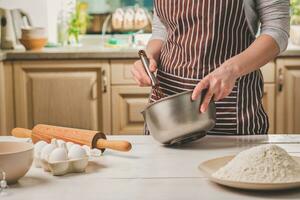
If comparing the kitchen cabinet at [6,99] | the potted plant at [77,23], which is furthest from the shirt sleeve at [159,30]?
the potted plant at [77,23]

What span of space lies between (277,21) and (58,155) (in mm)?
783

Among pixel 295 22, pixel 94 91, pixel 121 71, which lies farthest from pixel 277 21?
pixel 295 22

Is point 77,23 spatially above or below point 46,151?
above

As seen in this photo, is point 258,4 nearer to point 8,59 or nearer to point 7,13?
point 8,59

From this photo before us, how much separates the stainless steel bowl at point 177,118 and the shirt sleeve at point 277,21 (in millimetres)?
348

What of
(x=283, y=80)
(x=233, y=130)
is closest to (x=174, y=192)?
(x=233, y=130)

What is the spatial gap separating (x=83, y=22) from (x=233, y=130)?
2.21m

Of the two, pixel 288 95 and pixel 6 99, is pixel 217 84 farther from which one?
pixel 6 99

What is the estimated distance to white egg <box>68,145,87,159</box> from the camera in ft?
4.29

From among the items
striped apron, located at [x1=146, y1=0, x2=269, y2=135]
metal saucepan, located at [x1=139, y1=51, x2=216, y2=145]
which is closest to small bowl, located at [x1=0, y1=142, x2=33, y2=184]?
metal saucepan, located at [x1=139, y1=51, x2=216, y2=145]

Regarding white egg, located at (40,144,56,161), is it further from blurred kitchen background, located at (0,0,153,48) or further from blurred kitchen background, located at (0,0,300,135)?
blurred kitchen background, located at (0,0,153,48)

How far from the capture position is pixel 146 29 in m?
3.87

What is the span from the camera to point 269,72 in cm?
321

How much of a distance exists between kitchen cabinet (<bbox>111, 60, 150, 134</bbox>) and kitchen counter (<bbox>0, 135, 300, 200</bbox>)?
1694mm
